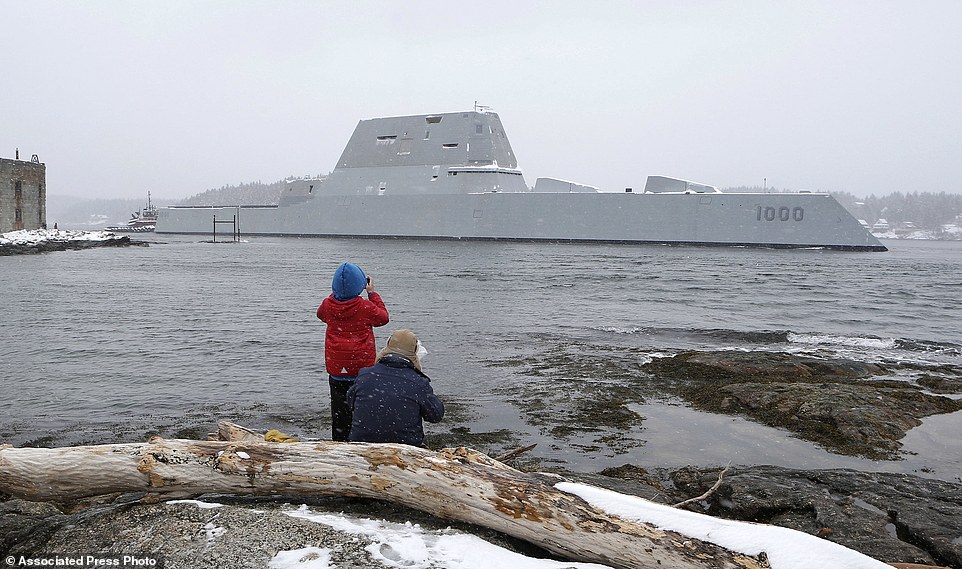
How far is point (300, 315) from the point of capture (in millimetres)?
11156

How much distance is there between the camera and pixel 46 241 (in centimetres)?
2969

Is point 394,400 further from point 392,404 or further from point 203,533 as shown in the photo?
point 203,533

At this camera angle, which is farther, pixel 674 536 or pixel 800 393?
pixel 800 393

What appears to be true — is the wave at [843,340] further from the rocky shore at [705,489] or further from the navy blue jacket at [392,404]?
the navy blue jacket at [392,404]

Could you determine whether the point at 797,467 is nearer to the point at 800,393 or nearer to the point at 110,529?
the point at 800,393

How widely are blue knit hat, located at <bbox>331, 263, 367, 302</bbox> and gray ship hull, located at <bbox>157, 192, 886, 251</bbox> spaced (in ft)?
93.7

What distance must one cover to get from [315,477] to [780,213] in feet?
99.9

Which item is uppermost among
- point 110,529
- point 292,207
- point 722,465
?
point 292,207

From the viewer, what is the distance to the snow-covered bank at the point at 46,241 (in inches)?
1045

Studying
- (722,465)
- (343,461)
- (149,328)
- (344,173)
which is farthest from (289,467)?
(344,173)

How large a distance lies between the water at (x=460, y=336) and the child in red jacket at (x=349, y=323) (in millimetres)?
1307

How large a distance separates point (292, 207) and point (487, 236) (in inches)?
593

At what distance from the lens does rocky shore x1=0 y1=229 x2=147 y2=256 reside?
86.9ft

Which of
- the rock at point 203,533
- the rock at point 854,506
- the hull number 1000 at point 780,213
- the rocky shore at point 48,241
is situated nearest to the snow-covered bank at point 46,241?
the rocky shore at point 48,241
